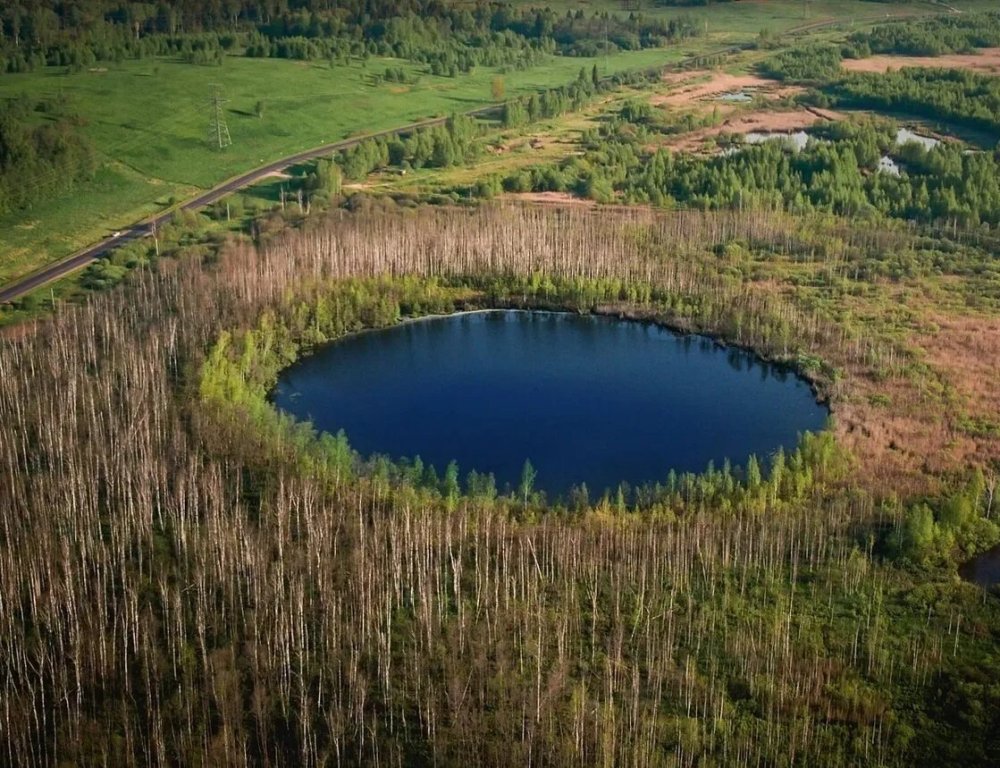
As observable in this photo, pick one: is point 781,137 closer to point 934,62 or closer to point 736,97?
point 736,97

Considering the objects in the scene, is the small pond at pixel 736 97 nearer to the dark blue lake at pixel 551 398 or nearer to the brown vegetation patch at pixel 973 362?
the brown vegetation patch at pixel 973 362

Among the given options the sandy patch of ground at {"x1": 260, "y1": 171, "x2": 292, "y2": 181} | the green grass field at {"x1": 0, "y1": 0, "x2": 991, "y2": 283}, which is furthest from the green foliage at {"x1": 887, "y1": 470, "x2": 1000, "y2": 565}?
the sandy patch of ground at {"x1": 260, "y1": 171, "x2": 292, "y2": 181}

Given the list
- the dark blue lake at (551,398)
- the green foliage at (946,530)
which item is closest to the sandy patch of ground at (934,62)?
the dark blue lake at (551,398)

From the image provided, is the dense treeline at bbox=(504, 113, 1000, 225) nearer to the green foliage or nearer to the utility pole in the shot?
the utility pole

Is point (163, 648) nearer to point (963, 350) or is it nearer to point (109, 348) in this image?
point (109, 348)

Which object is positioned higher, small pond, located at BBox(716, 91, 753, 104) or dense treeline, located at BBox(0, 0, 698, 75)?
dense treeline, located at BBox(0, 0, 698, 75)

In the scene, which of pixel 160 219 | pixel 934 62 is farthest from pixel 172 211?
pixel 934 62

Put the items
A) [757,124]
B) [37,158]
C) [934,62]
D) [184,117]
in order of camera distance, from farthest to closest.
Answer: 1. [934,62]
2. [757,124]
3. [184,117]
4. [37,158]
